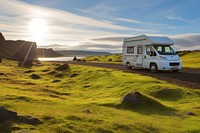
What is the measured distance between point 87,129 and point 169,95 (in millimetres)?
10457

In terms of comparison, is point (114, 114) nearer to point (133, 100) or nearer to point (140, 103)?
point (133, 100)

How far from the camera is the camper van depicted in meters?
32.0

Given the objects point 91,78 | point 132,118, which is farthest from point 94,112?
point 91,78

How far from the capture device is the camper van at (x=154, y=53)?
32.0 meters

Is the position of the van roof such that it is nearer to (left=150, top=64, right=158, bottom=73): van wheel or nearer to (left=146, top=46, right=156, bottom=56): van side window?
(left=146, top=46, right=156, bottom=56): van side window

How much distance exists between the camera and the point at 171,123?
1285 cm

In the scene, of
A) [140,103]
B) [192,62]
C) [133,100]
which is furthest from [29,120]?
[192,62]

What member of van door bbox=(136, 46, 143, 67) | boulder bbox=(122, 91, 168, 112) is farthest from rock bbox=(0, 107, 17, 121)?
van door bbox=(136, 46, 143, 67)

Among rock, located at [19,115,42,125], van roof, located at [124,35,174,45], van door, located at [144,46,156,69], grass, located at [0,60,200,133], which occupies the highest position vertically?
van roof, located at [124,35,174,45]

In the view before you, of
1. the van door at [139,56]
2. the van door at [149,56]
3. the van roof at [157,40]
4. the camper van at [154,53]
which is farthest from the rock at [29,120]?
the van door at [139,56]

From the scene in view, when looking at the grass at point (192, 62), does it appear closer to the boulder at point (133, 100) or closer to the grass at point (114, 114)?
the grass at point (114, 114)

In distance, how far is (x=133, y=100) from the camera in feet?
53.1

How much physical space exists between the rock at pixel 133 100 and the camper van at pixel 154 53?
52.9ft

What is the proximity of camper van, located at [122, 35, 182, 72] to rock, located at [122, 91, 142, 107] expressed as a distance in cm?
1613
